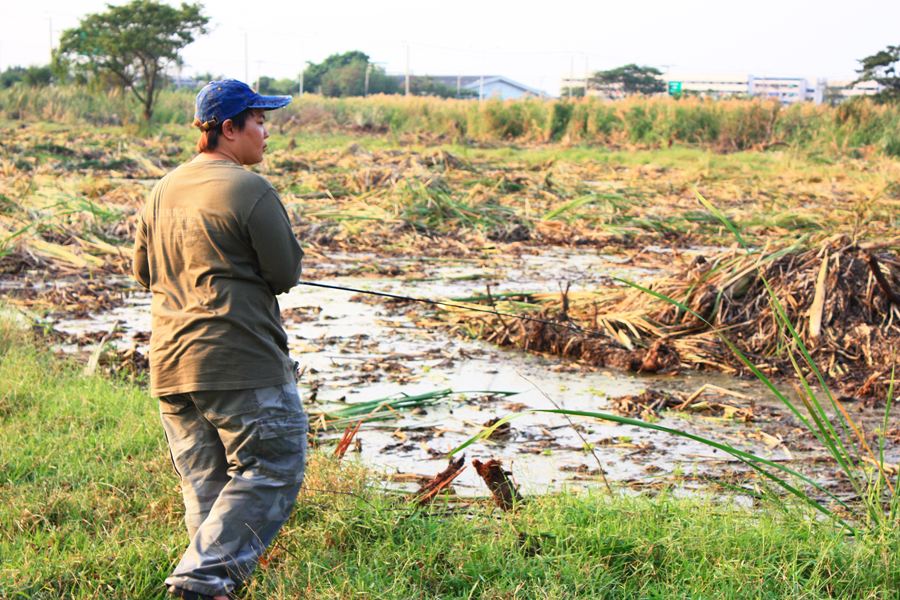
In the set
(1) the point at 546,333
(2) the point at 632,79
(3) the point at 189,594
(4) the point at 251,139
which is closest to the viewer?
(3) the point at 189,594

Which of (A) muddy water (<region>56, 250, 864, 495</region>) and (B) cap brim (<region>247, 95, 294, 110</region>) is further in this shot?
(A) muddy water (<region>56, 250, 864, 495</region>)

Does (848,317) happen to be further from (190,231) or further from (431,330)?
(190,231)

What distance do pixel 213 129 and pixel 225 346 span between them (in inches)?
24.2

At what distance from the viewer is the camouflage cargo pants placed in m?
2.69

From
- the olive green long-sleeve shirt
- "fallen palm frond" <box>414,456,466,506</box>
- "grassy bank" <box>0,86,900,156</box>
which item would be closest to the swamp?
"fallen palm frond" <box>414,456,466,506</box>

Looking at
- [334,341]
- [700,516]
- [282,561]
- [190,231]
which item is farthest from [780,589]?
[334,341]

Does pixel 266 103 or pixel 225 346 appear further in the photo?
pixel 266 103

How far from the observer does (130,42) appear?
30609 millimetres

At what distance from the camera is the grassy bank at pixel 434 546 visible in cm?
284

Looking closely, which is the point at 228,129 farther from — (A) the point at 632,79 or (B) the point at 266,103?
(A) the point at 632,79

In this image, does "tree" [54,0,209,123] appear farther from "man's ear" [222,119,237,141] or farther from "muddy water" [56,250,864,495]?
"man's ear" [222,119,237,141]

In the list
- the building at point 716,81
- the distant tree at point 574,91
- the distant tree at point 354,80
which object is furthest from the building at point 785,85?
the distant tree at point 354,80

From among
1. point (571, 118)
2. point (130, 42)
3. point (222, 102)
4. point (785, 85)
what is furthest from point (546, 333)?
point (785, 85)

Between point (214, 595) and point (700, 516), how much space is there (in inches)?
61.2
